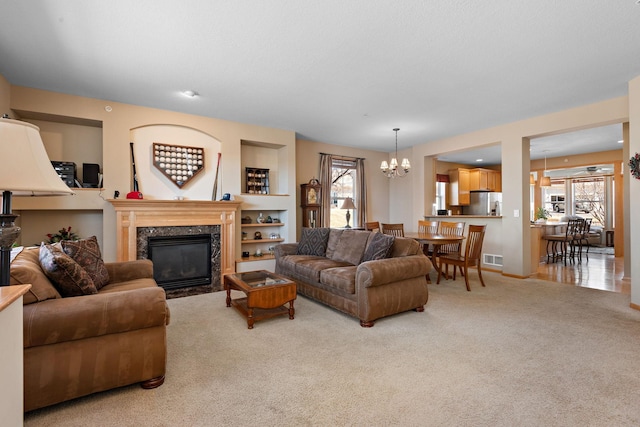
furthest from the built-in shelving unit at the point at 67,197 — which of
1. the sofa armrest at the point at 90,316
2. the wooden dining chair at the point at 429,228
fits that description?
the wooden dining chair at the point at 429,228

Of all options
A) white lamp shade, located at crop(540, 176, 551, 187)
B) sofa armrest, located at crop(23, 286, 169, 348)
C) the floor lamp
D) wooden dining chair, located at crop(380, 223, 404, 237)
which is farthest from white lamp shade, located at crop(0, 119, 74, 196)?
white lamp shade, located at crop(540, 176, 551, 187)

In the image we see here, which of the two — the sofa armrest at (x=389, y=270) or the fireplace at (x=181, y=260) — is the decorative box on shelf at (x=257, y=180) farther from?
the sofa armrest at (x=389, y=270)

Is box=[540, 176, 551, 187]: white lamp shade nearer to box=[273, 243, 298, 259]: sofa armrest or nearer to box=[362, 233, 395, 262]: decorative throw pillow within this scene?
box=[362, 233, 395, 262]: decorative throw pillow

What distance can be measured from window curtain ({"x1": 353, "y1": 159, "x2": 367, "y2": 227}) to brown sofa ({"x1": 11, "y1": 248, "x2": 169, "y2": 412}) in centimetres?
559

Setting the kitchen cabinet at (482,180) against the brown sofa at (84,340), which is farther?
the kitchen cabinet at (482,180)

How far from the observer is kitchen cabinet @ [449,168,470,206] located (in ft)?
28.7

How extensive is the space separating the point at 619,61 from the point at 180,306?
5.59 metres

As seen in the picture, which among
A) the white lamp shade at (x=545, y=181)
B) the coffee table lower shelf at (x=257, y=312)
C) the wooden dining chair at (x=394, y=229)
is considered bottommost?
the coffee table lower shelf at (x=257, y=312)

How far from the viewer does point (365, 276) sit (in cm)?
307

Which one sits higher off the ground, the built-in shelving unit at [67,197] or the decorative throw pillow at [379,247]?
the built-in shelving unit at [67,197]

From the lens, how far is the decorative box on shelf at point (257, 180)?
5676mm

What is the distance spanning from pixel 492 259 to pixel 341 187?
11.3ft

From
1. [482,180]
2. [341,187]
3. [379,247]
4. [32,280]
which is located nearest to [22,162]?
[32,280]

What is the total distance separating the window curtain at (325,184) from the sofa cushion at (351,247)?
2.27m
